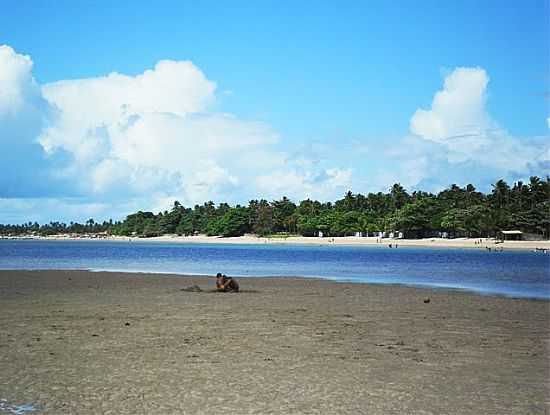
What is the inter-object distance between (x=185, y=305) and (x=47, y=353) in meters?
11.5

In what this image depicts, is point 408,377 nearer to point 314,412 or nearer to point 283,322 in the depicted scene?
point 314,412

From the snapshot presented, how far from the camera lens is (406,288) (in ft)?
124

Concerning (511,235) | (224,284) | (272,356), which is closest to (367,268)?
(224,284)

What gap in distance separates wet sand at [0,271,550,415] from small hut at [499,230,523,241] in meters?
139

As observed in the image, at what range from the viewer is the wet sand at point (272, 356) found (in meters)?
11.3

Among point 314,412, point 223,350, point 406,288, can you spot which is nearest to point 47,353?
point 223,350

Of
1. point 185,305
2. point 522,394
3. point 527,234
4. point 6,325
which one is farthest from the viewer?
point 527,234

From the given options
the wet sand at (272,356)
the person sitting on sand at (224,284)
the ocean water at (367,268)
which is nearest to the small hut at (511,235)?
the ocean water at (367,268)

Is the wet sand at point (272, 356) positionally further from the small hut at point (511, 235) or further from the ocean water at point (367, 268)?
the small hut at point (511, 235)

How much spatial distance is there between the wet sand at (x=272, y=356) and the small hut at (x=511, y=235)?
138672mm

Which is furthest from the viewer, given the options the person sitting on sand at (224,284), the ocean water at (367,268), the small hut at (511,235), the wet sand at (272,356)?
the small hut at (511,235)

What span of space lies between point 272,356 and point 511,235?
16052 centimetres

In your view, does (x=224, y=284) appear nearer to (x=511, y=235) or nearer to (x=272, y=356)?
(x=272, y=356)

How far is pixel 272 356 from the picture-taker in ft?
50.5
